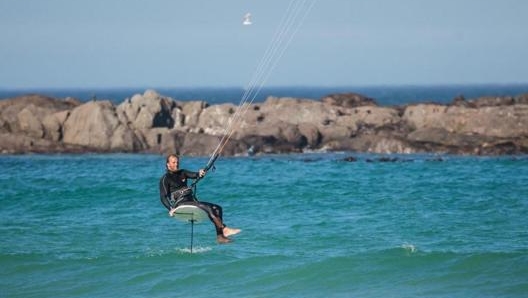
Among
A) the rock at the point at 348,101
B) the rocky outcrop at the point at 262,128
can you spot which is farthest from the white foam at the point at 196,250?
the rock at the point at 348,101

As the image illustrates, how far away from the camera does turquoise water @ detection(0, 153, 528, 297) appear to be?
17484 millimetres

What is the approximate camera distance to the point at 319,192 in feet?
93.5

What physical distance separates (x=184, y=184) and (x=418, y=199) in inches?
461

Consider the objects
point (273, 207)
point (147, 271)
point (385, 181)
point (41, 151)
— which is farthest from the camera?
point (41, 151)

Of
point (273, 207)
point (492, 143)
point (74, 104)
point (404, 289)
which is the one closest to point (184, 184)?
point (404, 289)

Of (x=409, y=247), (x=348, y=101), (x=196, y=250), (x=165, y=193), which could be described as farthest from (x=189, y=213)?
(x=348, y=101)

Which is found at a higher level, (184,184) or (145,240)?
(184,184)

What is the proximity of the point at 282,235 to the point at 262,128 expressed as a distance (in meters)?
21.4

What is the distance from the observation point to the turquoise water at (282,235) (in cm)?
1748

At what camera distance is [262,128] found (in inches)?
1684

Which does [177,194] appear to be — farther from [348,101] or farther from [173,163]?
[348,101]

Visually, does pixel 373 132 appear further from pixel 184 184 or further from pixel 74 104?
pixel 184 184

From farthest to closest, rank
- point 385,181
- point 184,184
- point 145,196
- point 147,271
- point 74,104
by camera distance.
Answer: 1. point 74,104
2. point 385,181
3. point 145,196
4. point 147,271
5. point 184,184

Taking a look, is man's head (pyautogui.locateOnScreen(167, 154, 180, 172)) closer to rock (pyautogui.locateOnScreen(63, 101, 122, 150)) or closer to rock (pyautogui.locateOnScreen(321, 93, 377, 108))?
rock (pyautogui.locateOnScreen(63, 101, 122, 150))
